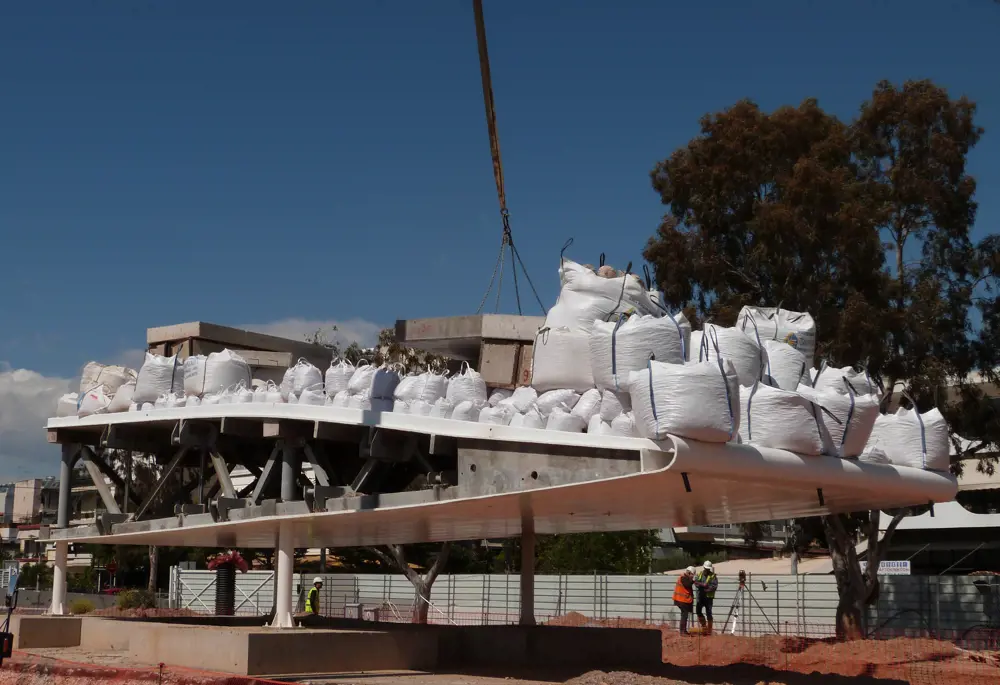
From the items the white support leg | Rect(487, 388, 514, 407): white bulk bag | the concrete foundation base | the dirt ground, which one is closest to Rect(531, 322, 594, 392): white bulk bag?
Rect(487, 388, 514, 407): white bulk bag

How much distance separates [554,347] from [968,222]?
1609cm

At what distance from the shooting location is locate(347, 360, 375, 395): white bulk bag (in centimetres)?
1691

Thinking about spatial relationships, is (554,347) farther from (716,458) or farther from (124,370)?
(124,370)

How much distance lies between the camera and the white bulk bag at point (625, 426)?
1330 cm

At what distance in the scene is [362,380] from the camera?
17.0 meters

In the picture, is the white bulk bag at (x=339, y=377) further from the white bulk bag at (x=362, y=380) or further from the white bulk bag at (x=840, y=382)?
the white bulk bag at (x=840, y=382)

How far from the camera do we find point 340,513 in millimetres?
16906

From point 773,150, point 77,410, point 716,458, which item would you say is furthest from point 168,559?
point 716,458

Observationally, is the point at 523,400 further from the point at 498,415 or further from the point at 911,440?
the point at 911,440

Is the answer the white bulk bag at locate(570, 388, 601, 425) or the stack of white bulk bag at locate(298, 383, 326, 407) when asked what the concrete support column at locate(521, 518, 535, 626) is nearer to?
the stack of white bulk bag at locate(298, 383, 326, 407)

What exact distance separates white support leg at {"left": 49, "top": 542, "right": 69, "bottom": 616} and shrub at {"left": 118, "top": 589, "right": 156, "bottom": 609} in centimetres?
1377

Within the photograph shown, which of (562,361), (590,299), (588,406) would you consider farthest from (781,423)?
(590,299)

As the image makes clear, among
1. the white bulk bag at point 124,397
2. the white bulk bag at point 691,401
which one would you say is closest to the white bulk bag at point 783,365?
the white bulk bag at point 691,401

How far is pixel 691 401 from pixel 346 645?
7033 mm
